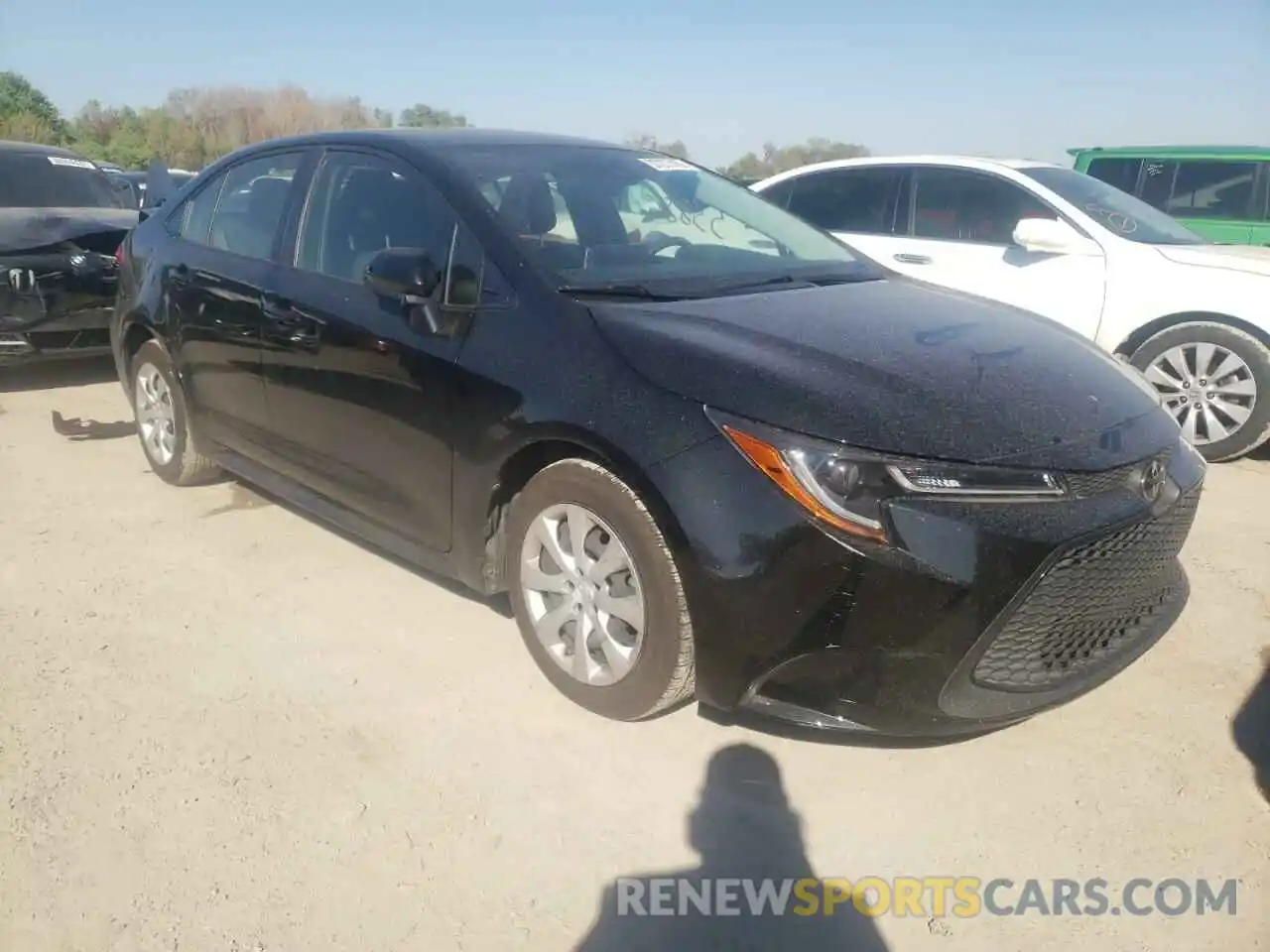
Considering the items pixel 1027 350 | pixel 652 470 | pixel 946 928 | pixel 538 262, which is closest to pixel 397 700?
pixel 652 470

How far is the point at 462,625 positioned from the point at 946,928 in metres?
1.85

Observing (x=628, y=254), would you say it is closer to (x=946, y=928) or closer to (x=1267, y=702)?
(x=946, y=928)

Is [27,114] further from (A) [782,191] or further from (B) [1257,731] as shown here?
(B) [1257,731]

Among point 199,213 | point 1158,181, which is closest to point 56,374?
point 199,213

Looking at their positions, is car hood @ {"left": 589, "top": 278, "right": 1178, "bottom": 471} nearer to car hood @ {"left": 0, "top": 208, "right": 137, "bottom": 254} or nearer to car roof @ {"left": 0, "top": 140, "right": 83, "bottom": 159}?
car hood @ {"left": 0, "top": 208, "right": 137, "bottom": 254}

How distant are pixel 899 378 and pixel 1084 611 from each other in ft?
2.37

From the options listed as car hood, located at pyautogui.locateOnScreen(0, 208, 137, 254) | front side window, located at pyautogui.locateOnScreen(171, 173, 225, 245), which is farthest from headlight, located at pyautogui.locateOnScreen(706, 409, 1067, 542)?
car hood, located at pyautogui.locateOnScreen(0, 208, 137, 254)

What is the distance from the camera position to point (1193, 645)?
3336 millimetres

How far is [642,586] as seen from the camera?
2.54 m

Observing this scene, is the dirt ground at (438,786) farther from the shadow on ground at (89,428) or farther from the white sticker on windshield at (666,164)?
the shadow on ground at (89,428)

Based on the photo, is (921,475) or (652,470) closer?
(921,475)

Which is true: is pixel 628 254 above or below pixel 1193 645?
above

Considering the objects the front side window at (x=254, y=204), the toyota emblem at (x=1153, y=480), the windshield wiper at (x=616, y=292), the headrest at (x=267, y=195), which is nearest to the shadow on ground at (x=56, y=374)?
the front side window at (x=254, y=204)

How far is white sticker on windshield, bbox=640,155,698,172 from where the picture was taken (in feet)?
12.7
